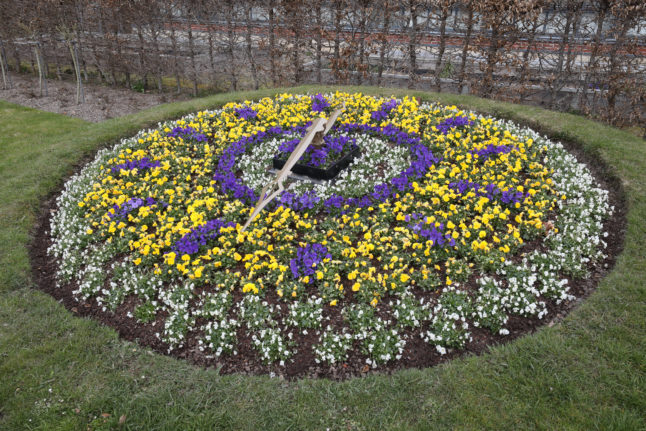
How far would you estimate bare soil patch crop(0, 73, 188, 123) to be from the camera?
1050 centimetres

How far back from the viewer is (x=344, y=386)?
124 inches

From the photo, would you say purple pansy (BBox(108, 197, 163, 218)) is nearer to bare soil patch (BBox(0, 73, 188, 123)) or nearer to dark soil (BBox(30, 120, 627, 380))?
dark soil (BBox(30, 120, 627, 380))

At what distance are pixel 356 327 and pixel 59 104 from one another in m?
11.0

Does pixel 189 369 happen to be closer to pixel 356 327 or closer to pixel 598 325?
pixel 356 327

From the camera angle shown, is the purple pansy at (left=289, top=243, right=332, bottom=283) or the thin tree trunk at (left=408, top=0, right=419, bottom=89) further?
the thin tree trunk at (left=408, top=0, right=419, bottom=89)

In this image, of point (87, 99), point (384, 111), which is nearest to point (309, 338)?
point (384, 111)

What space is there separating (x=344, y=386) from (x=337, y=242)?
5.25 feet

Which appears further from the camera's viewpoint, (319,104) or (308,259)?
(319,104)

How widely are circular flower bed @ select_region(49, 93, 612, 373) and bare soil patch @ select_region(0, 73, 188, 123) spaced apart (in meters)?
4.76

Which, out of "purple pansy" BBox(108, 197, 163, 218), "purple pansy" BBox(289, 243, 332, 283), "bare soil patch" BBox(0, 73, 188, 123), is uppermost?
"bare soil patch" BBox(0, 73, 188, 123)

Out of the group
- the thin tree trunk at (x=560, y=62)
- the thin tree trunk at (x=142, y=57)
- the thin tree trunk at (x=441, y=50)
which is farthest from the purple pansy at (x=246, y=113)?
the thin tree trunk at (x=560, y=62)

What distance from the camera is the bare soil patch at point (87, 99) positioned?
1050 cm

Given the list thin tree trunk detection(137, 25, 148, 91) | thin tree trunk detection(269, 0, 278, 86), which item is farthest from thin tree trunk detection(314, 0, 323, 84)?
thin tree trunk detection(137, 25, 148, 91)

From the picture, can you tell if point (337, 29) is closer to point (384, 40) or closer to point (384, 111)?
point (384, 40)
